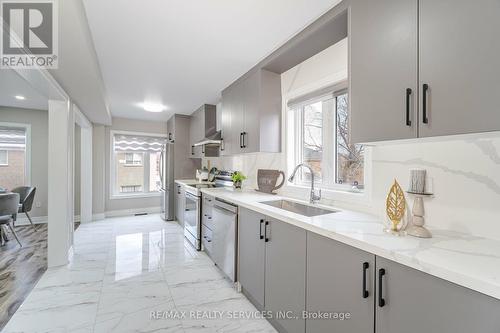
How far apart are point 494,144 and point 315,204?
47.8 inches

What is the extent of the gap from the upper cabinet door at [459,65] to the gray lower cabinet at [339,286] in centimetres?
72

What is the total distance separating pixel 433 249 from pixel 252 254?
136 centimetres

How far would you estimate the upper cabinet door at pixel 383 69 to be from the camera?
116 centimetres

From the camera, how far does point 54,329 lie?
175 cm

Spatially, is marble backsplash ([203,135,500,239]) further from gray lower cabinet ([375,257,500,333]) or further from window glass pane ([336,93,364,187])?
gray lower cabinet ([375,257,500,333])

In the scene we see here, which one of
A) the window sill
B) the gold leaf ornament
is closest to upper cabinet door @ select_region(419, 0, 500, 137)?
the gold leaf ornament

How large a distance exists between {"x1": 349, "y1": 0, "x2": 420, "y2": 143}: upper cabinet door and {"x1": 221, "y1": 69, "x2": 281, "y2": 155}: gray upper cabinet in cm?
121

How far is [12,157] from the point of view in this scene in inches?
182

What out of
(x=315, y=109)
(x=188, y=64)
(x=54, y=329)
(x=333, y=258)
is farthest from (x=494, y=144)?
(x=54, y=329)

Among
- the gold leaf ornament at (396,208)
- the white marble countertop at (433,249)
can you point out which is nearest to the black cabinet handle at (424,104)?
the gold leaf ornament at (396,208)

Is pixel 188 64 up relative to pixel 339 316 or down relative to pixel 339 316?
up

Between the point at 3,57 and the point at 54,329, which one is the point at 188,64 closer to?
the point at 3,57

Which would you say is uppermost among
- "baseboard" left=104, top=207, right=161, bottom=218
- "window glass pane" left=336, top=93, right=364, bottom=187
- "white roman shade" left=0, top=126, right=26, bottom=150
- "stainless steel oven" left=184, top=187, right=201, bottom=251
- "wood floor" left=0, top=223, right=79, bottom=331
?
"white roman shade" left=0, top=126, right=26, bottom=150

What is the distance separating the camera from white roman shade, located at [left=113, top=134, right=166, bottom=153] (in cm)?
564
